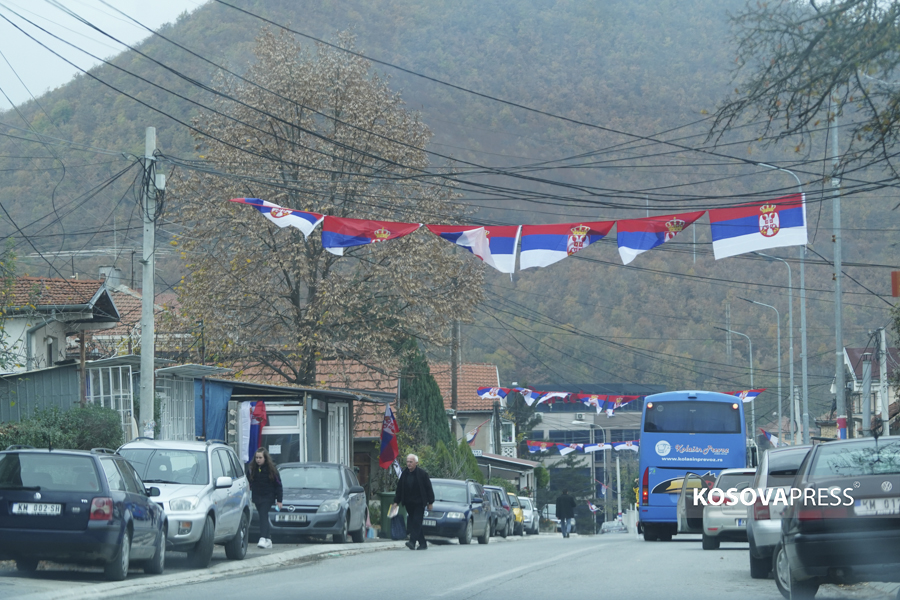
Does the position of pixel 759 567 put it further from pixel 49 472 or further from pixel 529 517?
pixel 529 517

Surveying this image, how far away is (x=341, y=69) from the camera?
102 ft

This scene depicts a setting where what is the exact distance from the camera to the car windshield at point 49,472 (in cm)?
1191

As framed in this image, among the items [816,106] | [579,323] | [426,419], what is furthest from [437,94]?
[816,106]

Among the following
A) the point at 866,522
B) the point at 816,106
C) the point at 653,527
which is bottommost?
the point at 653,527

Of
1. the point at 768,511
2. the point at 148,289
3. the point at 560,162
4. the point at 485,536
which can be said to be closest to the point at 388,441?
the point at 485,536

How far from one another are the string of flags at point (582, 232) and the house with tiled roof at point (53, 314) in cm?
822

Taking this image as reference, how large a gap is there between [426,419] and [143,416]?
67.5 feet

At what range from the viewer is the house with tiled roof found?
26.8m

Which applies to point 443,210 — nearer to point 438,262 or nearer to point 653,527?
point 438,262

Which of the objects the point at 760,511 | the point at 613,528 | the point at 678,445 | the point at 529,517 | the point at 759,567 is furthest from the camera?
the point at 613,528

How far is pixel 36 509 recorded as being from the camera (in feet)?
38.3

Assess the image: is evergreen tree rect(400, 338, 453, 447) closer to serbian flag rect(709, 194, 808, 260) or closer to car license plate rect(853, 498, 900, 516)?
serbian flag rect(709, 194, 808, 260)

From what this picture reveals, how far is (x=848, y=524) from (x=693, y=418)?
18100 millimetres

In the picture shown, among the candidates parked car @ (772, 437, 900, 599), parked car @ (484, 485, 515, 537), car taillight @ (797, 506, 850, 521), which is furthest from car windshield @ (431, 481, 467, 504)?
car taillight @ (797, 506, 850, 521)
